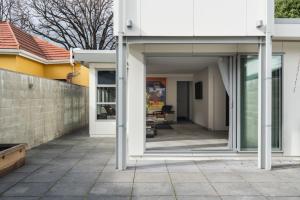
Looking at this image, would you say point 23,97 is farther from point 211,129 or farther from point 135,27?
point 211,129

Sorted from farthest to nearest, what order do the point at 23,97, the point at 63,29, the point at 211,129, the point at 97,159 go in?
the point at 63,29, the point at 211,129, the point at 23,97, the point at 97,159

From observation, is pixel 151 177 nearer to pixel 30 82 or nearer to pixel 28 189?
pixel 28 189

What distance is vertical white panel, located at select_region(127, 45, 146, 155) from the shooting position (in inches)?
340

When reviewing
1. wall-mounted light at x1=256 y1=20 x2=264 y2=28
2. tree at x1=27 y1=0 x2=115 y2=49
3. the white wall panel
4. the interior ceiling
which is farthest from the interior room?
tree at x1=27 y1=0 x2=115 y2=49

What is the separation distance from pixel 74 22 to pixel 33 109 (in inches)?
849

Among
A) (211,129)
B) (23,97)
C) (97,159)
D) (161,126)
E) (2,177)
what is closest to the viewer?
(2,177)

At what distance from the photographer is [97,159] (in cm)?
845

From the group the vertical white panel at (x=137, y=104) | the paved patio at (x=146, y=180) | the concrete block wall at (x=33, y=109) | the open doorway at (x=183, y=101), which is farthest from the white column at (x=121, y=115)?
the open doorway at (x=183, y=101)

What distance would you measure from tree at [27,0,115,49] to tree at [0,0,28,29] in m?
0.66

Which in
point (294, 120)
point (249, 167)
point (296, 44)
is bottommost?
point (249, 167)

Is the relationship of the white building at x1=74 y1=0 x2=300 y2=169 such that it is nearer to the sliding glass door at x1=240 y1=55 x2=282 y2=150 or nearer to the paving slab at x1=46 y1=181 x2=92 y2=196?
the sliding glass door at x1=240 y1=55 x2=282 y2=150

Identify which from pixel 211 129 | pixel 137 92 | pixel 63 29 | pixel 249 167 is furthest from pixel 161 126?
pixel 63 29

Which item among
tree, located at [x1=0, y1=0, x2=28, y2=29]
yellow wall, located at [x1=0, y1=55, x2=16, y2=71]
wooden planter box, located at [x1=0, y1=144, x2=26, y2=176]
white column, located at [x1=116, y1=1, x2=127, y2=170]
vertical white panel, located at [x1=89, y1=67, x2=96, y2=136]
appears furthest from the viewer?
tree, located at [x1=0, y1=0, x2=28, y2=29]

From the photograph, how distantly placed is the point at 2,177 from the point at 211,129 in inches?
355
